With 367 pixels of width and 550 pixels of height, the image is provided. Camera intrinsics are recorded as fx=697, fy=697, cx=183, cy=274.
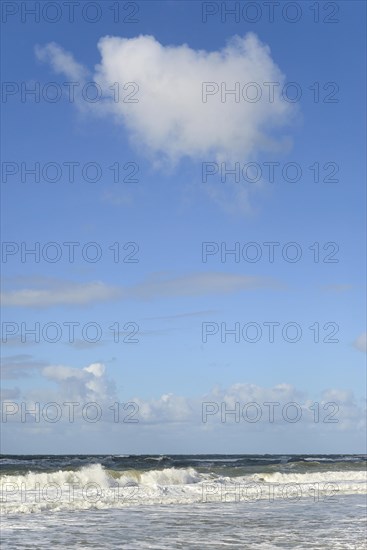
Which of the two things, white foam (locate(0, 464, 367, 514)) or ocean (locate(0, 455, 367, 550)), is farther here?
white foam (locate(0, 464, 367, 514))

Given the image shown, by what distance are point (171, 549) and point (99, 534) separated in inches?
134

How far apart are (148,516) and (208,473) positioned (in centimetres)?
2799

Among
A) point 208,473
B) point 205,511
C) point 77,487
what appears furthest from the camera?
point 208,473

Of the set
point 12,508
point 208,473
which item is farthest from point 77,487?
point 208,473

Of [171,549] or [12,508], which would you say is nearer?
[171,549]

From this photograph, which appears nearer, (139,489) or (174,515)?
(174,515)

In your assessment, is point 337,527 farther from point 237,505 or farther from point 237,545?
point 237,505

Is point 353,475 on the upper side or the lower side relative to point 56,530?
lower

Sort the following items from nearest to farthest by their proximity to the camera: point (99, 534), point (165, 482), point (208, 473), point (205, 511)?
point (99, 534) → point (205, 511) → point (165, 482) → point (208, 473)

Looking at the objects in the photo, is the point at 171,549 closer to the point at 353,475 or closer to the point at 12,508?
the point at 12,508

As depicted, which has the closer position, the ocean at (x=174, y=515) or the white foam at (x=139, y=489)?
the ocean at (x=174, y=515)

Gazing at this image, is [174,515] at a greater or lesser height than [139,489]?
greater

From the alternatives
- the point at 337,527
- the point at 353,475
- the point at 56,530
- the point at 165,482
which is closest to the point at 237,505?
the point at 337,527

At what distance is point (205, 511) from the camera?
27.9 metres
